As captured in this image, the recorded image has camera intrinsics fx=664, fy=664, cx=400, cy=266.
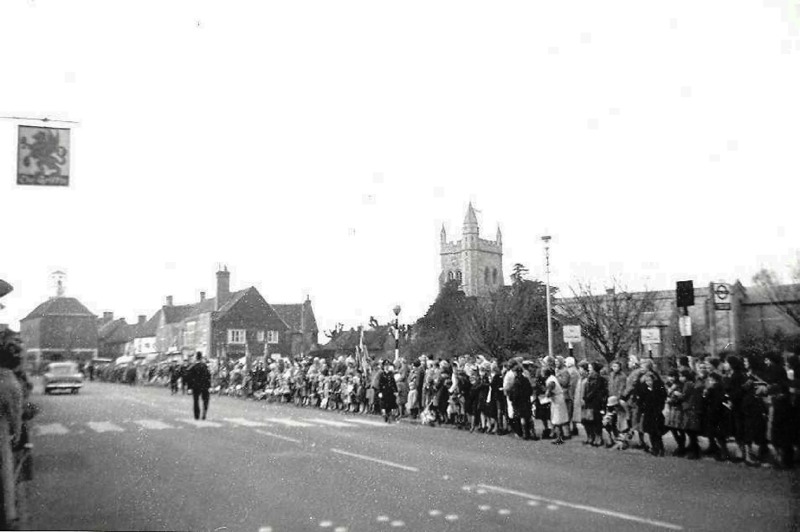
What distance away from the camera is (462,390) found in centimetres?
1655

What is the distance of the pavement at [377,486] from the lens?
5969mm

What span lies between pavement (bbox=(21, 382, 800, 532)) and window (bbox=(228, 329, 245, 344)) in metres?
51.8

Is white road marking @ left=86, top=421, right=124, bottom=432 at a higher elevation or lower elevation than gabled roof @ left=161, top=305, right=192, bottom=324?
lower

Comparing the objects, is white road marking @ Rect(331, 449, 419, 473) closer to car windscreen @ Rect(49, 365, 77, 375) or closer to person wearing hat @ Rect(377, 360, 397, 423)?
person wearing hat @ Rect(377, 360, 397, 423)

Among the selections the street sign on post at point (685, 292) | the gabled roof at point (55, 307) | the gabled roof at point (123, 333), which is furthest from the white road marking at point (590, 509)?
the gabled roof at point (123, 333)

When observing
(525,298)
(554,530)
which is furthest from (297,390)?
(525,298)

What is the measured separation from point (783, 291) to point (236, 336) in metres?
59.6

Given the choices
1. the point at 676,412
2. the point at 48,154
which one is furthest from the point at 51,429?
the point at 676,412

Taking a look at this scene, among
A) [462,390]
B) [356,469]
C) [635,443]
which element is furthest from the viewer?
[462,390]

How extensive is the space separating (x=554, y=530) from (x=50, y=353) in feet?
41.2

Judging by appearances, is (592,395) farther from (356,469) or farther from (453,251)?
(453,251)

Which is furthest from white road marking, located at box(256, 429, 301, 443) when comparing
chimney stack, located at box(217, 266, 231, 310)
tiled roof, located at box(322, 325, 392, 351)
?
tiled roof, located at box(322, 325, 392, 351)

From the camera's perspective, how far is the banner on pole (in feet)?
22.3

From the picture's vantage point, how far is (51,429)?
14.4 metres
